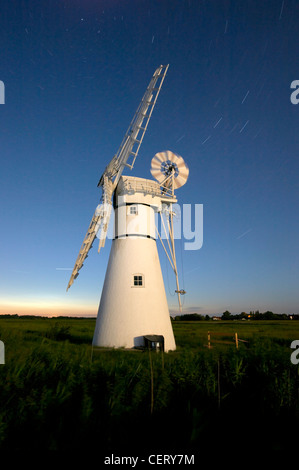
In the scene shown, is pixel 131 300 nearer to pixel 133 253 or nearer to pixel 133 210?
pixel 133 253

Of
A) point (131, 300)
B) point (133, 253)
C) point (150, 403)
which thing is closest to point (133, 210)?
point (133, 253)

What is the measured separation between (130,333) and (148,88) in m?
15.3

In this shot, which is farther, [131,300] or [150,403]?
[131,300]

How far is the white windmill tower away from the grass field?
9.11m

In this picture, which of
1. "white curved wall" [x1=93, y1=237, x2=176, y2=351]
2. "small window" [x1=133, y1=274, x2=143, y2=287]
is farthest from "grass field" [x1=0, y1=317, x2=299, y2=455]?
"small window" [x1=133, y1=274, x2=143, y2=287]

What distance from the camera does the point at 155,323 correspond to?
16.3 metres

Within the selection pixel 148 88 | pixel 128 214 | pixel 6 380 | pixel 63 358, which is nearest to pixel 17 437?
pixel 6 380

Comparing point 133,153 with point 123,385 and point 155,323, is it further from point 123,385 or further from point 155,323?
point 123,385

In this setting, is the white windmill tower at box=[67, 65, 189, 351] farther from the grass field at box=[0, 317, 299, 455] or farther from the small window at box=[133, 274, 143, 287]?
the grass field at box=[0, 317, 299, 455]

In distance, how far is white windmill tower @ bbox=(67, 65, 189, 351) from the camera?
16.1 meters

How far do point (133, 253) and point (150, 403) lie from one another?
11950 mm

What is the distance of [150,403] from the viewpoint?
5477mm

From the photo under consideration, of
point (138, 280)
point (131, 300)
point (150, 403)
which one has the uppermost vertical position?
point (138, 280)

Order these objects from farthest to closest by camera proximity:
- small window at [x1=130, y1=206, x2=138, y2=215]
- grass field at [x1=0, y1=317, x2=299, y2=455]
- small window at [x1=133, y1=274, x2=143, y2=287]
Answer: small window at [x1=130, y1=206, x2=138, y2=215] → small window at [x1=133, y1=274, x2=143, y2=287] → grass field at [x1=0, y1=317, x2=299, y2=455]
